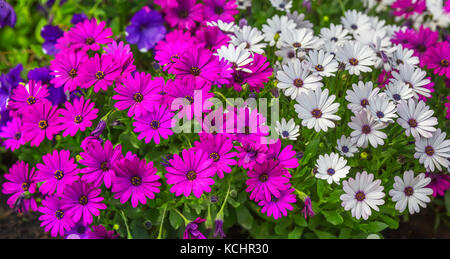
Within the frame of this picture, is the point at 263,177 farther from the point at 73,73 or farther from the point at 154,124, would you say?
the point at 73,73

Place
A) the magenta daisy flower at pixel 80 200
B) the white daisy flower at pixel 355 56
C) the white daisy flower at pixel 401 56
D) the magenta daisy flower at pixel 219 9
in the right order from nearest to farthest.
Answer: the magenta daisy flower at pixel 80 200 → the white daisy flower at pixel 355 56 → the white daisy flower at pixel 401 56 → the magenta daisy flower at pixel 219 9

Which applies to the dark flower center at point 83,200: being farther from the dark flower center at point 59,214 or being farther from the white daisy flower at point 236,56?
the white daisy flower at point 236,56

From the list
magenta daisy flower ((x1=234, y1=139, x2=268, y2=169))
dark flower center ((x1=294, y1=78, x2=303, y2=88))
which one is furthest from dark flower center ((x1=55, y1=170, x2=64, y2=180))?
dark flower center ((x1=294, y1=78, x2=303, y2=88))

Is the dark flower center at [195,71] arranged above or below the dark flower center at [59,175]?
above

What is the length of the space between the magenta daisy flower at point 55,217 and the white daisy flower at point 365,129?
1.29m

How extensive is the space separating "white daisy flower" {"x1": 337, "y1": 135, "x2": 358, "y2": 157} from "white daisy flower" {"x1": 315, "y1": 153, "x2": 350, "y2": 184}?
0.05 meters

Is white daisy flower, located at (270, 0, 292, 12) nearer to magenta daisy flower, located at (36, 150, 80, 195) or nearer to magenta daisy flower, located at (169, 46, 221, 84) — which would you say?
magenta daisy flower, located at (169, 46, 221, 84)

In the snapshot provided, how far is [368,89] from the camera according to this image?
1.78 meters

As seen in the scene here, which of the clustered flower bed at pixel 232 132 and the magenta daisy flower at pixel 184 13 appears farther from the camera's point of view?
the magenta daisy flower at pixel 184 13

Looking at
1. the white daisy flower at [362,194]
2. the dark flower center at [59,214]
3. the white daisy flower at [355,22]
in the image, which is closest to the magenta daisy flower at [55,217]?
the dark flower center at [59,214]

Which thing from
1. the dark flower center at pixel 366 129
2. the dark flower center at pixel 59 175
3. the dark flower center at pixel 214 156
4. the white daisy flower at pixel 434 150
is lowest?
the dark flower center at pixel 59 175

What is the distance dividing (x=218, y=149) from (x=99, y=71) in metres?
0.65

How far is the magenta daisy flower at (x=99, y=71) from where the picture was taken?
177 cm

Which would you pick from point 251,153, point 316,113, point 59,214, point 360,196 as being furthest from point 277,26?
point 59,214
